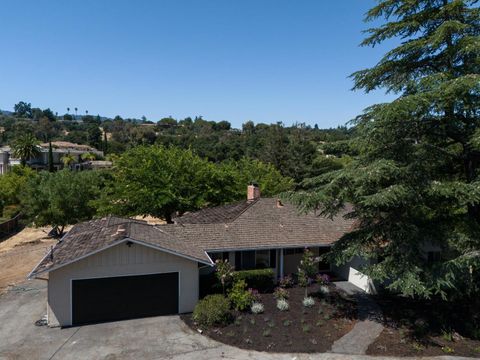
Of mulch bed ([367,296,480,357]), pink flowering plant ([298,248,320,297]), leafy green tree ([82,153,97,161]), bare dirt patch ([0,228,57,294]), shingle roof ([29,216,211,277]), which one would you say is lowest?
bare dirt patch ([0,228,57,294])

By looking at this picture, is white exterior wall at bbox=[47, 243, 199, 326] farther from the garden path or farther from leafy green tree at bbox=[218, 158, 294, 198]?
leafy green tree at bbox=[218, 158, 294, 198]

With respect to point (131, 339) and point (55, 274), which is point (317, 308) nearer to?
point (131, 339)

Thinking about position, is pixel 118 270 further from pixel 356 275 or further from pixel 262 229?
pixel 356 275

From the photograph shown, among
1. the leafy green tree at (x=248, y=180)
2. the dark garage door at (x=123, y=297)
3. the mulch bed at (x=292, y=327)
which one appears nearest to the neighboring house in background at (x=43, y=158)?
the leafy green tree at (x=248, y=180)

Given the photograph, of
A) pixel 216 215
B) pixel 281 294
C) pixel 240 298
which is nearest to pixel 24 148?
pixel 216 215

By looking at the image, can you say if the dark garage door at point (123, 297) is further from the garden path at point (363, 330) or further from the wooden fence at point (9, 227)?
the wooden fence at point (9, 227)

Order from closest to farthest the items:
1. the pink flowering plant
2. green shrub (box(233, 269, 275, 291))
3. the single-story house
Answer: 1. the single-story house
2. green shrub (box(233, 269, 275, 291))
3. the pink flowering plant

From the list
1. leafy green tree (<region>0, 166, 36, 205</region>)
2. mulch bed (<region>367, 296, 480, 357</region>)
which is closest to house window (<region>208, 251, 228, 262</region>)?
mulch bed (<region>367, 296, 480, 357</region>)

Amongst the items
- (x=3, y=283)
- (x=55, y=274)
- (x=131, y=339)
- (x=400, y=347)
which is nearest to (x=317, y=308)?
(x=400, y=347)
